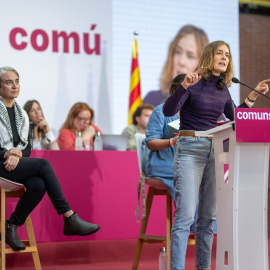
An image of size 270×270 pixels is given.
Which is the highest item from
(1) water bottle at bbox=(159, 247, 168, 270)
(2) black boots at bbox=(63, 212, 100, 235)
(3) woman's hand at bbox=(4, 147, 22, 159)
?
(3) woman's hand at bbox=(4, 147, 22, 159)

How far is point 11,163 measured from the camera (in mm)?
2842

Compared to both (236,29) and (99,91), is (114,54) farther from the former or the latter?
(236,29)

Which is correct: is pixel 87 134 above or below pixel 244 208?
above

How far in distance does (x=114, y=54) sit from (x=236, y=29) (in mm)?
1565

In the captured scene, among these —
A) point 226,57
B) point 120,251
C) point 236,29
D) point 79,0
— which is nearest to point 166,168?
point 226,57

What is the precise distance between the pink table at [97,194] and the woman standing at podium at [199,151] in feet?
3.28

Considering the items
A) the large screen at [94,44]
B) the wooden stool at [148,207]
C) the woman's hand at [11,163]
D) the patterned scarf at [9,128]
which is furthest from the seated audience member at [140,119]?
the woman's hand at [11,163]

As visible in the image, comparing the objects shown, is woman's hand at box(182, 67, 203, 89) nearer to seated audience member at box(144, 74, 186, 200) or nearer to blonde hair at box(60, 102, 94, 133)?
seated audience member at box(144, 74, 186, 200)

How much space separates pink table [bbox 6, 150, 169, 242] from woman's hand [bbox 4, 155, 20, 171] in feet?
2.00

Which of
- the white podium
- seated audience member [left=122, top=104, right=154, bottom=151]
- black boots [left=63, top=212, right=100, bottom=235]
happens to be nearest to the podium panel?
A: the white podium

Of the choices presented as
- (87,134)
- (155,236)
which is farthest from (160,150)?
(87,134)

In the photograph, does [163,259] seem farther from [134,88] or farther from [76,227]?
[134,88]

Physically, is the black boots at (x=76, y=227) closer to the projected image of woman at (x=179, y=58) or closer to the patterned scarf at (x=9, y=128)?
the patterned scarf at (x=9, y=128)

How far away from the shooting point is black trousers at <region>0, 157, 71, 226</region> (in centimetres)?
289
